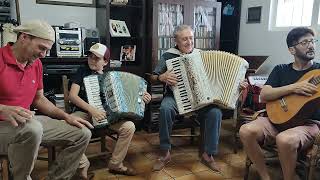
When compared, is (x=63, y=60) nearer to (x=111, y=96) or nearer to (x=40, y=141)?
(x=111, y=96)

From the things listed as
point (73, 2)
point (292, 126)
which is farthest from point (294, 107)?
point (73, 2)

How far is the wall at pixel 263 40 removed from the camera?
3340 millimetres

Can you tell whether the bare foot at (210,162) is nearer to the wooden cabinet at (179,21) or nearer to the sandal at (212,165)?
the sandal at (212,165)

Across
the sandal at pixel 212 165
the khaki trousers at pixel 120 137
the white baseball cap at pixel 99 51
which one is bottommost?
the sandal at pixel 212 165

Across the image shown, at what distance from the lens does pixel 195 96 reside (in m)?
2.28

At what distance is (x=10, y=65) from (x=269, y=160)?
196 centimetres

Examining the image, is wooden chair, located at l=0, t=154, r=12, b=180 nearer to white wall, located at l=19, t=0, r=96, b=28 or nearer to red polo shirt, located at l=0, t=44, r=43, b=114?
red polo shirt, located at l=0, t=44, r=43, b=114

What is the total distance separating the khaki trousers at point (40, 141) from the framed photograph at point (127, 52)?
1662 mm

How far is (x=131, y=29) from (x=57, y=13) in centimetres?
83

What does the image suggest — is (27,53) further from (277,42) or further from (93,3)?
(277,42)

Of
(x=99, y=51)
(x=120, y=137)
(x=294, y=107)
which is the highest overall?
(x=99, y=51)

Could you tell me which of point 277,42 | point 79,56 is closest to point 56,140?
point 79,56

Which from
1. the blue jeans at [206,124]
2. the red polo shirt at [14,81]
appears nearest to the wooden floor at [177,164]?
the blue jeans at [206,124]

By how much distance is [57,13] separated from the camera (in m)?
3.12
